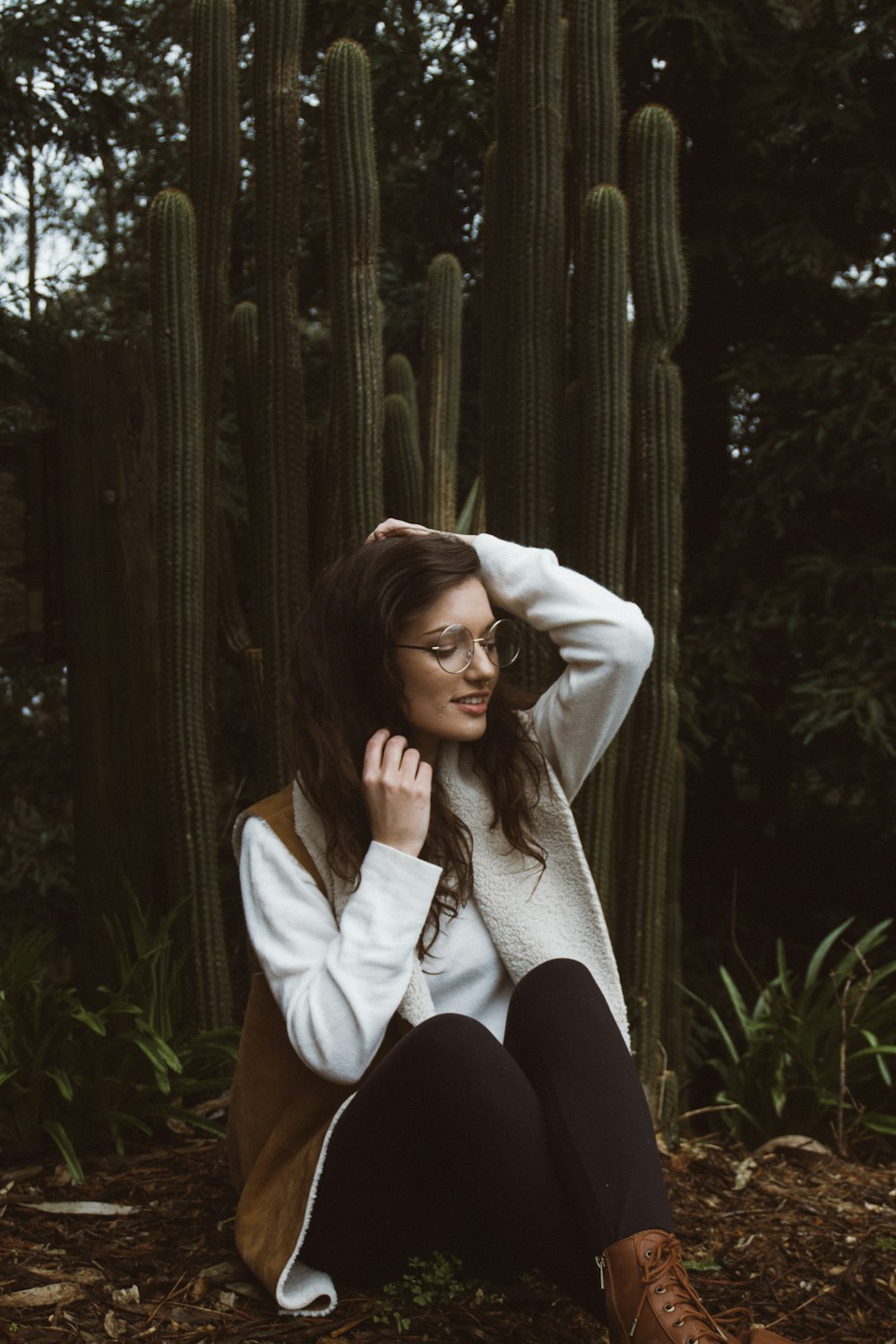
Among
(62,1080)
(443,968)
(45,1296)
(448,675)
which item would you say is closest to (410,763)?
(448,675)

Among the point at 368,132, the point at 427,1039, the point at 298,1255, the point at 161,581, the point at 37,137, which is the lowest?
the point at 298,1255

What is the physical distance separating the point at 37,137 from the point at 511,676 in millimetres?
3277

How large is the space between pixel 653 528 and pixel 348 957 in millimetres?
1659

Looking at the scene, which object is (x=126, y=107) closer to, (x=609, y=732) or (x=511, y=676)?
(x=511, y=676)

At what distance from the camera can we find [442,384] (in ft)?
11.9

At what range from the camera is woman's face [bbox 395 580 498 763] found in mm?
1923

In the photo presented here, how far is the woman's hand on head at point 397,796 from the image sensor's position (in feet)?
5.95

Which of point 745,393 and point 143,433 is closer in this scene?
point 143,433

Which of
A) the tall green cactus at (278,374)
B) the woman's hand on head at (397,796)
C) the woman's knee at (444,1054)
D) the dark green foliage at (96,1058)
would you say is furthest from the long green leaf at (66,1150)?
the woman's hand on head at (397,796)

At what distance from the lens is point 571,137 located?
326 centimetres

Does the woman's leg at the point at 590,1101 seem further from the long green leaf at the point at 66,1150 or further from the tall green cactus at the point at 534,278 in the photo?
the tall green cactus at the point at 534,278

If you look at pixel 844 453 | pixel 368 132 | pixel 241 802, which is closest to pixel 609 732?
pixel 368 132

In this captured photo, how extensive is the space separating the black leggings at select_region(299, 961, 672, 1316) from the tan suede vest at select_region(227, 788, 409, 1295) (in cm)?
6

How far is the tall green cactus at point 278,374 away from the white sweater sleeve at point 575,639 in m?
1.03
